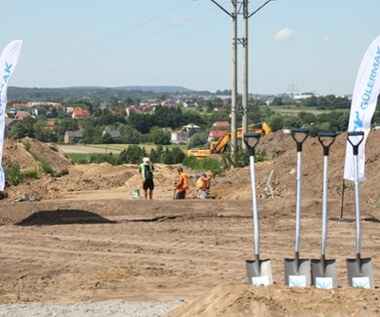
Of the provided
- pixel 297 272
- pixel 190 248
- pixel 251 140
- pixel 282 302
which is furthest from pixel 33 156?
pixel 282 302

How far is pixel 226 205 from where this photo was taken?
71.5ft

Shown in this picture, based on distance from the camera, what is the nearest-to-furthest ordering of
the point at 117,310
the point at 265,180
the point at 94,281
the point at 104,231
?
1. the point at 117,310
2. the point at 94,281
3. the point at 104,231
4. the point at 265,180

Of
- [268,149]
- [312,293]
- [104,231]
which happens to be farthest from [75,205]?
[268,149]

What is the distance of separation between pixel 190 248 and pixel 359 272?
663 centimetres

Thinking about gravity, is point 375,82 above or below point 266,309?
above

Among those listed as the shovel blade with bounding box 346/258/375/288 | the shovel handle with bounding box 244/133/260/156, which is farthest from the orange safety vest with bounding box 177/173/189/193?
the shovel blade with bounding box 346/258/375/288

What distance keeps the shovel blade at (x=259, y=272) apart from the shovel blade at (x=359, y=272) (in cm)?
102

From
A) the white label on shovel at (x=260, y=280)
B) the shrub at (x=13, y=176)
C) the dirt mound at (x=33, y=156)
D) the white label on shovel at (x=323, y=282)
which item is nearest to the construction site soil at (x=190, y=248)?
the white label on shovel at (x=260, y=280)

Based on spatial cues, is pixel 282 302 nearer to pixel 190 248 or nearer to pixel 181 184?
pixel 190 248

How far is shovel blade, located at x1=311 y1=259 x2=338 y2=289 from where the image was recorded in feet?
36.9

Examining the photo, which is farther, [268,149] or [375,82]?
[268,149]

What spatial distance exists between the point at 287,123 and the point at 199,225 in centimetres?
6457

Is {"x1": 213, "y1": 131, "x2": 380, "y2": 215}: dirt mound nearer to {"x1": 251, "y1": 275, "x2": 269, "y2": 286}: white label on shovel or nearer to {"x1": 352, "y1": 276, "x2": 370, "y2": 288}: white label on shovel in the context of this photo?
{"x1": 352, "y1": 276, "x2": 370, "y2": 288}: white label on shovel

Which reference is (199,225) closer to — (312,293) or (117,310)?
(117,310)
